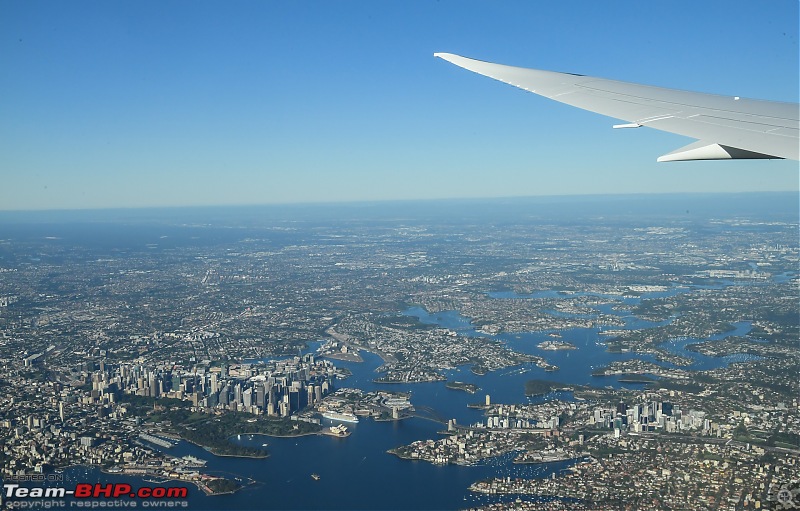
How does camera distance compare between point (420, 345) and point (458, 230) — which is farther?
point (458, 230)

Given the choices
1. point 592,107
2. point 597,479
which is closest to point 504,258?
point 597,479

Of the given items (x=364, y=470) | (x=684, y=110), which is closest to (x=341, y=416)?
(x=364, y=470)

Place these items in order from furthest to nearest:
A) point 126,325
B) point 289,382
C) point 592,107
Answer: point 126,325, point 289,382, point 592,107

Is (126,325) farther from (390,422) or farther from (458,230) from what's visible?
(458,230)

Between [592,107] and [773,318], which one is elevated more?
[592,107]

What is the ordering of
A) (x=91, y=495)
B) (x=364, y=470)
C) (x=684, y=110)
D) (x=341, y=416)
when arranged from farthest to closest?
(x=341, y=416)
(x=364, y=470)
(x=91, y=495)
(x=684, y=110)

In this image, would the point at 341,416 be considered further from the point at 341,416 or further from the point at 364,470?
the point at 364,470
